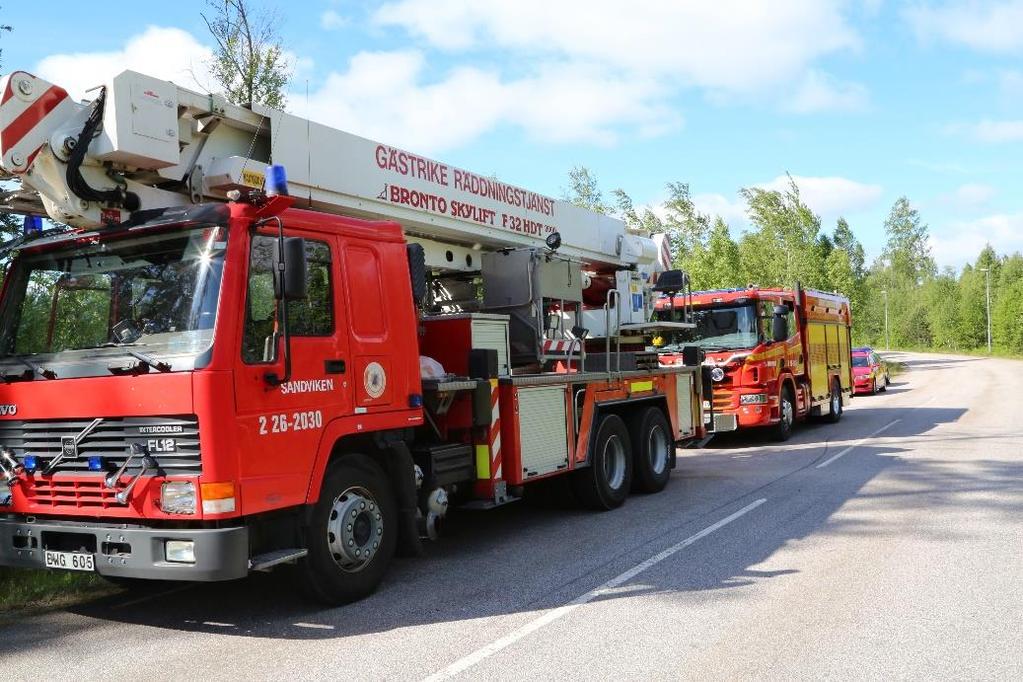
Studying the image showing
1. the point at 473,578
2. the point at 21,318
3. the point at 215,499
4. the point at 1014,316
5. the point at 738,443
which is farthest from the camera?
the point at 1014,316

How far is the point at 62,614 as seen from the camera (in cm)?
586

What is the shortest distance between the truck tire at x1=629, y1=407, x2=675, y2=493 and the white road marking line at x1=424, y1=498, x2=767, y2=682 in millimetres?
2105

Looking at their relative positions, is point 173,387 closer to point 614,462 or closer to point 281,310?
point 281,310

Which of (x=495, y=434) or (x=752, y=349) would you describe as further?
(x=752, y=349)

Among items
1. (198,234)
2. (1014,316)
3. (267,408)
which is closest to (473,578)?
(267,408)

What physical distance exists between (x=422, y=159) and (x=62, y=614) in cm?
468

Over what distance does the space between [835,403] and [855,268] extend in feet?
197

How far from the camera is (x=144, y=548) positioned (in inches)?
191

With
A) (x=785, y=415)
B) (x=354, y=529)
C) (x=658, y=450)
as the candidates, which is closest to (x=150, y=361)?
(x=354, y=529)

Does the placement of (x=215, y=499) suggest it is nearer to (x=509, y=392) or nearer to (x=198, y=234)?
(x=198, y=234)

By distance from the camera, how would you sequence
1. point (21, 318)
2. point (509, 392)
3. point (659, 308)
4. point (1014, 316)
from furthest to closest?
point (1014, 316), point (659, 308), point (509, 392), point (21, 318)

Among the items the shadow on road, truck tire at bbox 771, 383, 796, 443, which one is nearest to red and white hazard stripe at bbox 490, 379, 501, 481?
the shadow on road

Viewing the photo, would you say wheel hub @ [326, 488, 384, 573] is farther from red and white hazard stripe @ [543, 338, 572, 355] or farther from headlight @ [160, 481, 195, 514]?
red and white hazard stripe @ [543, 338, 572, 355]

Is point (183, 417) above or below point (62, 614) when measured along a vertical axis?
above
